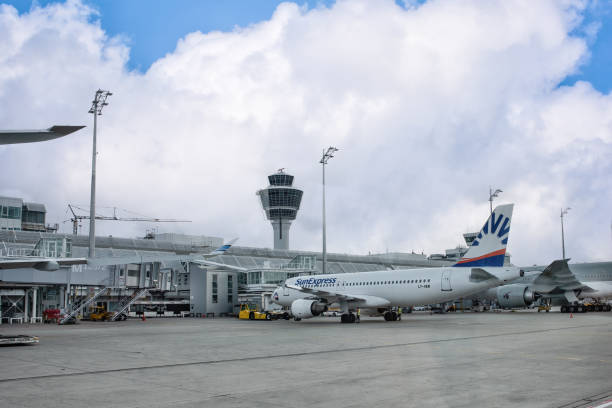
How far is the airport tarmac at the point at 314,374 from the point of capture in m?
8.70

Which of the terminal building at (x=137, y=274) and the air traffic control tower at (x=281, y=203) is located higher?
the air traffic control tower at (x=281, y=203)

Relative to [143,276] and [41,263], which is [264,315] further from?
[41,263]

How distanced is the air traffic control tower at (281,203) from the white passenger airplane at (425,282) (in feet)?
278

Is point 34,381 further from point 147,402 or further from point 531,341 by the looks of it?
point 531,341

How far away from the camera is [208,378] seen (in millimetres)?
11156

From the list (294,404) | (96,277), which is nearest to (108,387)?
(294,404)

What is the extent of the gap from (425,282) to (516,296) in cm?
2071

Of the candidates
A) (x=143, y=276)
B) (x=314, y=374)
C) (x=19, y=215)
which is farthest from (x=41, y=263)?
(x=19, y=215)

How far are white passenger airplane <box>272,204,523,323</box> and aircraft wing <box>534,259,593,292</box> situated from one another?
58.3 ft

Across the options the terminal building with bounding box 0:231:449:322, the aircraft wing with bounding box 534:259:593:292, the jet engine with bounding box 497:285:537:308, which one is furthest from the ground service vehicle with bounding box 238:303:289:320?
the aircraft wing with bounding box 534:259:593:292

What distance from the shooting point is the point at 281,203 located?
126 metres

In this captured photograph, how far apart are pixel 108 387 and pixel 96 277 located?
37279mm

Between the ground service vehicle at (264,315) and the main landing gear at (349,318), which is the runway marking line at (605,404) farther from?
the ground service vehicle at (264,315)

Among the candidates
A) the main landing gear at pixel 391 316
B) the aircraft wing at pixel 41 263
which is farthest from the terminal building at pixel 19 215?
the aircraft wing at pixel 41 263
